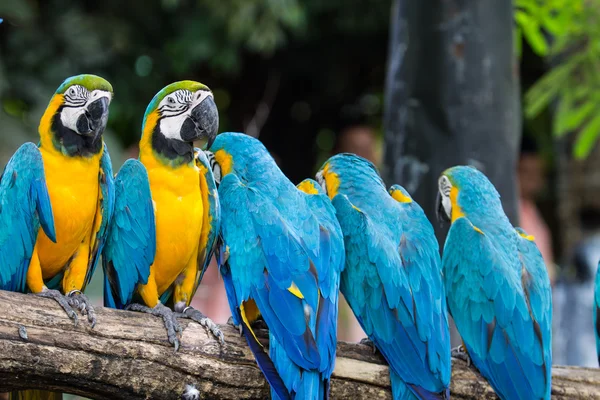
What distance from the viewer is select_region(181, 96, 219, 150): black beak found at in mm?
2174

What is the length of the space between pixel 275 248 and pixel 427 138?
56.0 inches

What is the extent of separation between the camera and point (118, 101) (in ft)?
16.9

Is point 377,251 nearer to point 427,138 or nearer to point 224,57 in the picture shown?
point 427,138

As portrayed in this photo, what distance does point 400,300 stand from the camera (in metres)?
2.20

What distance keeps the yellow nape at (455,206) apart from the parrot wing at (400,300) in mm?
232

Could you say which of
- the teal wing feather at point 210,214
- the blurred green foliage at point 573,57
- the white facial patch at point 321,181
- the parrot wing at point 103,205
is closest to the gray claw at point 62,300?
the parrot wing at point 103,205

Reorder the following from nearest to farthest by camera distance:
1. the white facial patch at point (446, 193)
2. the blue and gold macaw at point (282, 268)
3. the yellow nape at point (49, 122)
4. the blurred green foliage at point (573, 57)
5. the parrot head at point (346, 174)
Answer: the blue and gold macaw at point (282, 268) → the yellow nape at point (49, 122) → the parrot head at point (346, 174) → the white facial patch at point (446, 193) → the blurred green foliage at point (573, 57)

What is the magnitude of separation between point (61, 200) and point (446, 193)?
1.28 meters

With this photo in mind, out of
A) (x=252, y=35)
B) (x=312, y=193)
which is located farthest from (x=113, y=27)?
(x=312, y=193)

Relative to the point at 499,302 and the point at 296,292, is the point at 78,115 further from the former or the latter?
the point at 499,302

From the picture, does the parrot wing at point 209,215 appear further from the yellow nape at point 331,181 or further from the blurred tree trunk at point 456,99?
the blurred tree trunk at point 456,99

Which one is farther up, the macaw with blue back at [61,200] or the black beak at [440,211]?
the black beak at [440,211]

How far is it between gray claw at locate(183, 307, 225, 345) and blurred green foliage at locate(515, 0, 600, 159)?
2.45m

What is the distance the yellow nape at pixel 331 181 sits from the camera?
2.44m
